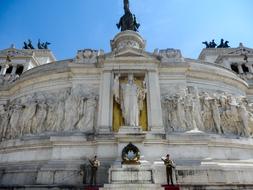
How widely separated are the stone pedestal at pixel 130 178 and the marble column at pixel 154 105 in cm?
301

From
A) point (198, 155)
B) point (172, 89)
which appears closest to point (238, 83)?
point (172, 89)

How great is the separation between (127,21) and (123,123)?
12630 millimetres

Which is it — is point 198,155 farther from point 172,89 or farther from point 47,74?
point 47,74

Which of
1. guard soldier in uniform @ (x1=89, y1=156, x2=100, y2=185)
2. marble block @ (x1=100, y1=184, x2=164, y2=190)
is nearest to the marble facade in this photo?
marble block @ (x1=100, y1=184, x2=164, y2=190)

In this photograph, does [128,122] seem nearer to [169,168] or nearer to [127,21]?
[169,168]

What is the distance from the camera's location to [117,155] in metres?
11.6

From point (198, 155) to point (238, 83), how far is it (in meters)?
7.89

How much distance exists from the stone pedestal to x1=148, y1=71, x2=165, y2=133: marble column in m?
3.01

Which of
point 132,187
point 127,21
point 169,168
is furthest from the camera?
point 127,21

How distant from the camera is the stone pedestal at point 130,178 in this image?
896 cm

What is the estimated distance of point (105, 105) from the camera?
1321cm

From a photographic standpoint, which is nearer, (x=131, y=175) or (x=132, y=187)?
(x=132, y=187)

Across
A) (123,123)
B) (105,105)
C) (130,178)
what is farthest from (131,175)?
(105,105)

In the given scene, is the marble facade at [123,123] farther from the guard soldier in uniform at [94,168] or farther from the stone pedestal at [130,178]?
the guard soldier in uniform at [94,168]
